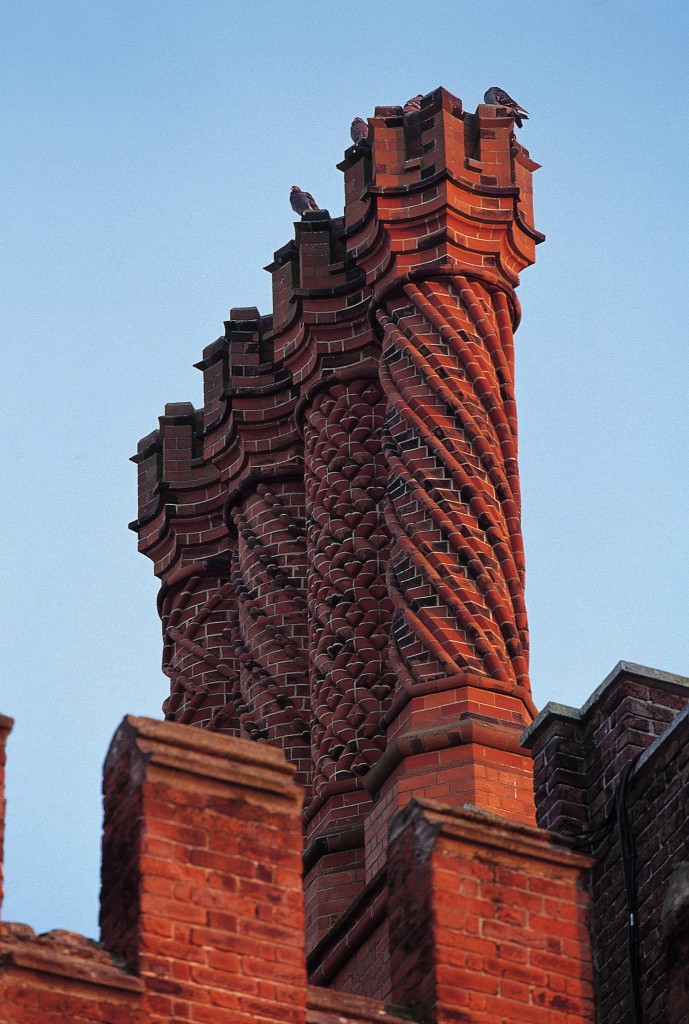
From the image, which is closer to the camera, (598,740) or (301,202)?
(598,740)

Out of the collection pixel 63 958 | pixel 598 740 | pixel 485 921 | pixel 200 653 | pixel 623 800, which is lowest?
pixel 63 958

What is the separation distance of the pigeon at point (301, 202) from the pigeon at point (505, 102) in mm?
1656

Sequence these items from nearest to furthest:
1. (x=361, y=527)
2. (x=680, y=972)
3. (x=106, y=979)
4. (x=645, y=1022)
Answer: (x=106, y=979), (x=680, y=972), (x=645, y=1022), (x=361, y=527)

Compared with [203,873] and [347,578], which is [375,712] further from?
[203,873]

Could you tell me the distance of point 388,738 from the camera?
19.7 m

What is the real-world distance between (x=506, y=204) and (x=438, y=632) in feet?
12.3

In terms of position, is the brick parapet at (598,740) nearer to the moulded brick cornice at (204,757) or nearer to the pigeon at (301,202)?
the moulded brick cornice at (204,757)

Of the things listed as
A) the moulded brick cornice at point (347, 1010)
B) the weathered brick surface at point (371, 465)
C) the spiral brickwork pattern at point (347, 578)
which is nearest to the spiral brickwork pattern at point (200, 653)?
the weathered brick surface at point (371, 465)

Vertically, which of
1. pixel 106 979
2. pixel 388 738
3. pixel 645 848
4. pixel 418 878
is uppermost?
pixel 388 738

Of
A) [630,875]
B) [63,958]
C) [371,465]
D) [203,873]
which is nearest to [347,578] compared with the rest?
[371,465]

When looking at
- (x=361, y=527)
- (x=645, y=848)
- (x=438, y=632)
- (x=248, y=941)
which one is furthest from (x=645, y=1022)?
(x=361, y=527)

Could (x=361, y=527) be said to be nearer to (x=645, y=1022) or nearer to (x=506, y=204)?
(x=506, y=204)

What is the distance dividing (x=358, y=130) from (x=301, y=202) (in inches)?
38.1

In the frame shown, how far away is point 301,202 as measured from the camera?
2358 cm
